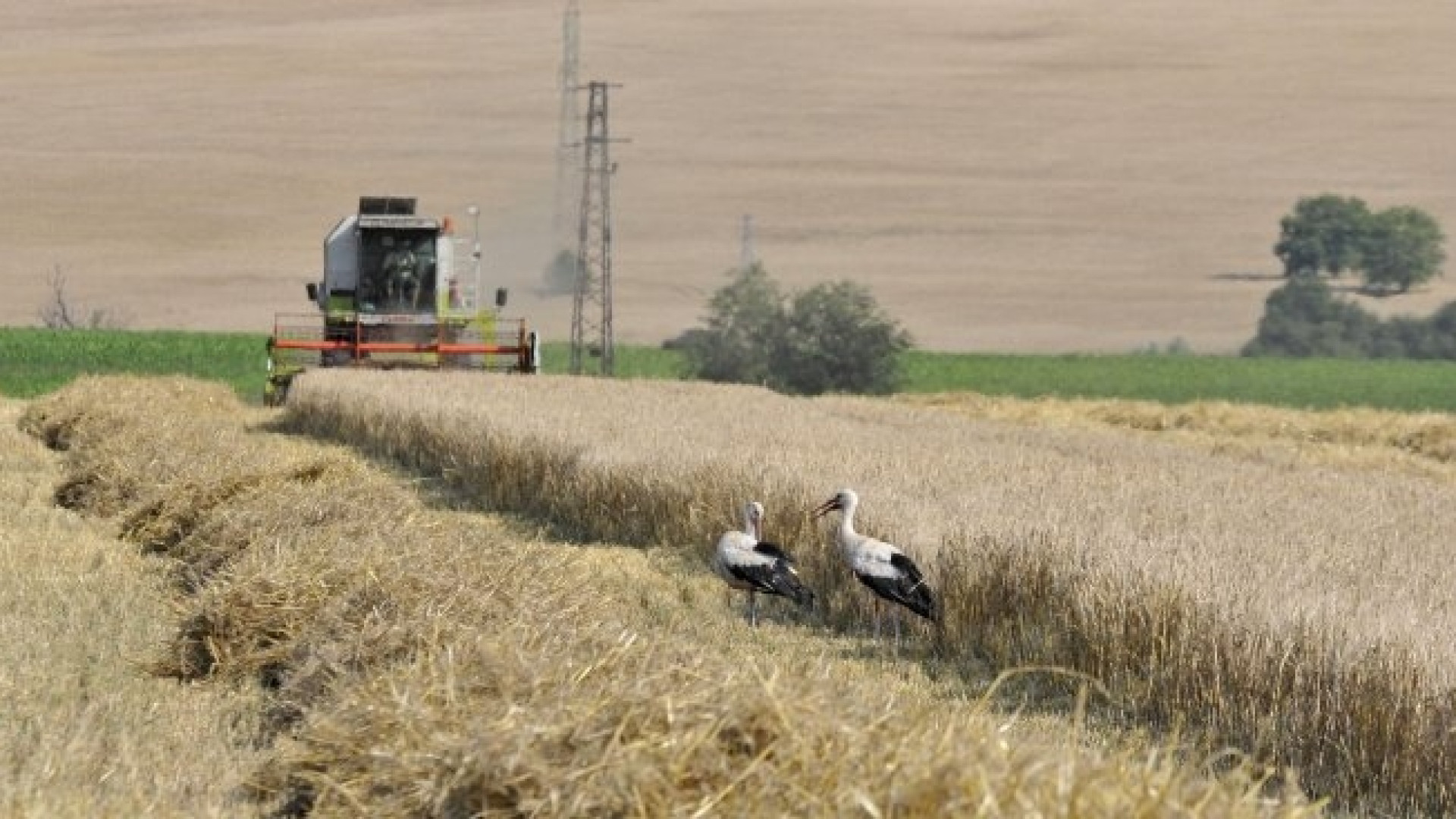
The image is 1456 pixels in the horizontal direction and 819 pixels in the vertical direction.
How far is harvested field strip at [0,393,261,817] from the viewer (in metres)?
7.84

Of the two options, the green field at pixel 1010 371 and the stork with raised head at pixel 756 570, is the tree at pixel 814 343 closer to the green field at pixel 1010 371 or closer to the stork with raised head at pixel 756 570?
the green field at pixel 1010 371

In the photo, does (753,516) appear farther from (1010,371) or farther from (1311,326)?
(1311,326)

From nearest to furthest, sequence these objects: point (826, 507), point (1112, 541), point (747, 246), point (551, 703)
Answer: point (551, 703), point (1112, 541), point (826, 507), point (747, 246)

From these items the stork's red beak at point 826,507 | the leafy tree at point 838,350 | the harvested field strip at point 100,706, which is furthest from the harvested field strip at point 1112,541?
the leafy tree at point 838,350

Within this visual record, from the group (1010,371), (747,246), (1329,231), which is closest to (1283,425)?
(1010,371)

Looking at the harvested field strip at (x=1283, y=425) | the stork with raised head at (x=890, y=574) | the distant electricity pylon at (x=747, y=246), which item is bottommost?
the harvested field strip at (x=1283, y=425)

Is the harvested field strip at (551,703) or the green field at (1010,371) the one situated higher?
the harvested field strip at (551,703)

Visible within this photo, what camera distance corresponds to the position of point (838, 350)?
54.3m

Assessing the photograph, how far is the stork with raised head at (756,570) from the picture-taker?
511 inches

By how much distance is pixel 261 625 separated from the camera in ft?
35.1

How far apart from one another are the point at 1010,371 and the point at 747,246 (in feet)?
125

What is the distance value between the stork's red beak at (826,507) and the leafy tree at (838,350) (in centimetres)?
3947

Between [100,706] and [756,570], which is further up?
[756,570]

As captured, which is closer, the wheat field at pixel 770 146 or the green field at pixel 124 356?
the green field at pixel 124 356
